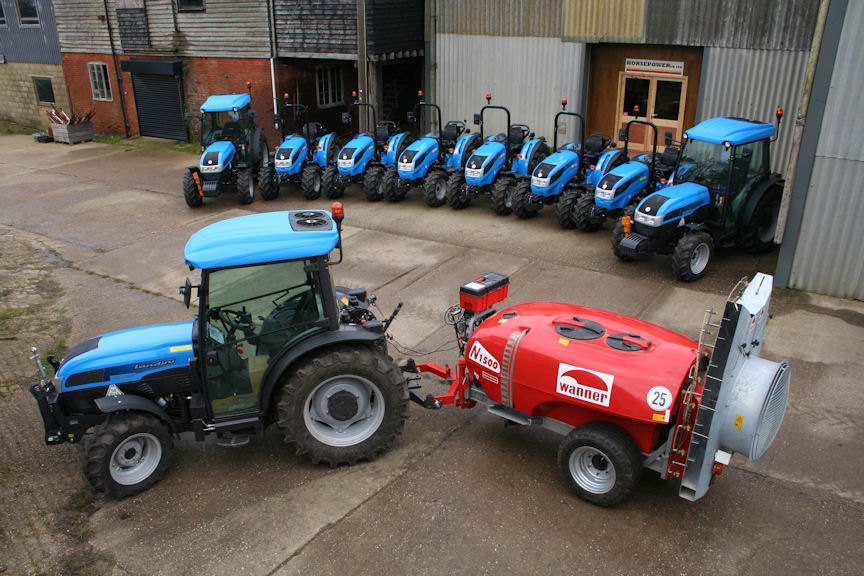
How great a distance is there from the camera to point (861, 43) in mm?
7672

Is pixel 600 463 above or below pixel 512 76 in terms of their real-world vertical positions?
below

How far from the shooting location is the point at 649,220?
893cm

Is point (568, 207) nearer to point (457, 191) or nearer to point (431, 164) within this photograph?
point (457, 191)

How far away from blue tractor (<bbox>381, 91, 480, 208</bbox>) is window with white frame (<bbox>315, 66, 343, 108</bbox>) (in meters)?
5.85

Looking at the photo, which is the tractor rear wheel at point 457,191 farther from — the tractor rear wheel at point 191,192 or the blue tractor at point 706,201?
the tractor rear wheel at point 191,192

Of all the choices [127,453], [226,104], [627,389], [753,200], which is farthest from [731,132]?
[226,104]

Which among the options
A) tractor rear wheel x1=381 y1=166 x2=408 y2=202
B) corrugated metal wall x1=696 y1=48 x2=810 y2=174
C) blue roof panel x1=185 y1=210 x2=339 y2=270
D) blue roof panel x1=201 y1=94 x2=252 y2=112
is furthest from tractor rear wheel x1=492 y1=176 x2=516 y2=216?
blue roof panel x1=185 y1=210 x2=339 y2=270

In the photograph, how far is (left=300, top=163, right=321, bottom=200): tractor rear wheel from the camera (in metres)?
13.0

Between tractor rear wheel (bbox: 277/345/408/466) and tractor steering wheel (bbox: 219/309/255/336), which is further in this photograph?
tractor rear wheel (bbox: 277/345/408/466)

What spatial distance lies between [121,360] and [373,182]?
321 inches

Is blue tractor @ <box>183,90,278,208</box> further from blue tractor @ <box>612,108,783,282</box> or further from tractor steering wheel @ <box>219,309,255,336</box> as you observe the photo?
tractor steering wheel @ <box>219,309,255,336</box>

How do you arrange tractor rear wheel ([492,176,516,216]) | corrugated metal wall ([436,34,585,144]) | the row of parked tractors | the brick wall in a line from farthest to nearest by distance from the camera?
1. the brick wall
2. corrugated metal wall ([436,34,585,144])
3. tractor rear wheel ([492,176,516,216])
4. the row of parked tractors

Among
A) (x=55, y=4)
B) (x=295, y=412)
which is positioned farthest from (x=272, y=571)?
(x=55, y=4)

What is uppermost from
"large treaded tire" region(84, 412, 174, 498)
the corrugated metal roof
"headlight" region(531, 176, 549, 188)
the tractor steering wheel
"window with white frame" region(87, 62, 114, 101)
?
the corrugated metal roof
